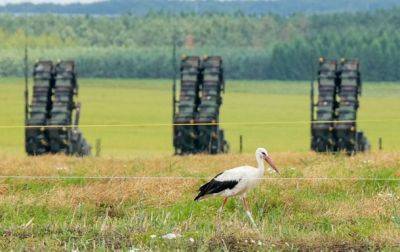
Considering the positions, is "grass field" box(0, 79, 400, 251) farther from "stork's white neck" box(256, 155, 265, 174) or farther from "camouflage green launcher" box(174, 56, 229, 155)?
"camouflage green launcher" box(174, 56, 229, 155)

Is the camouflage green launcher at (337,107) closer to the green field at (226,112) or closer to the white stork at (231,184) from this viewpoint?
the green field at (226,112)

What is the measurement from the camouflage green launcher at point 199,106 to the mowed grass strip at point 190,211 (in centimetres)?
2063

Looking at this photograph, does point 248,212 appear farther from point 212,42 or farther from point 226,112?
point 212,42

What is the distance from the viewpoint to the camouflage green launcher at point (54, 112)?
4388cm

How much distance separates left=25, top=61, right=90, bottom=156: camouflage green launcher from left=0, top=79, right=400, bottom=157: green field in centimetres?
1506

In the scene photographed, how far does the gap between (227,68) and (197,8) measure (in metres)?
65.4

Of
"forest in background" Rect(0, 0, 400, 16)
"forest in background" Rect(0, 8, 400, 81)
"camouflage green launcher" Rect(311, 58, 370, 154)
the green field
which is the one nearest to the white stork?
"camouflage green launcher" Rect(311, 58, 370, 154)

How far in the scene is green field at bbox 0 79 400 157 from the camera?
71750 millimetres

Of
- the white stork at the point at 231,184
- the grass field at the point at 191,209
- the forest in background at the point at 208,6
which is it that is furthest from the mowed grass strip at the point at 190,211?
the forest in background at the point at 208,6

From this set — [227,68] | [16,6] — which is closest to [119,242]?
[227,68]

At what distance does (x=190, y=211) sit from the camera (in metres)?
18.9

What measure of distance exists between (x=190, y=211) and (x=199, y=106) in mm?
27515

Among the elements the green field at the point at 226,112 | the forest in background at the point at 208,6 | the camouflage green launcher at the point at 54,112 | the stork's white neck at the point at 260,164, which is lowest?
the green field at the point at 226,112

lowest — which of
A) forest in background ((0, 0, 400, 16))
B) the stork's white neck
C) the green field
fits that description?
the green field
